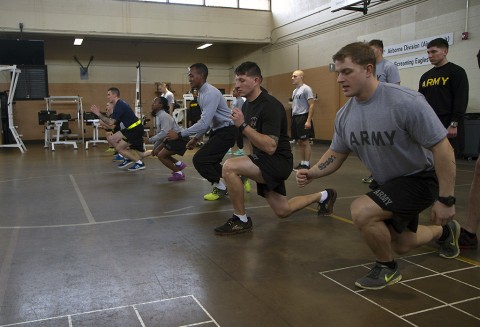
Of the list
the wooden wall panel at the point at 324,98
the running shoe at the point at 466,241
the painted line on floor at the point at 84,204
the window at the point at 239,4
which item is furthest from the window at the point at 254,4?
the running shoe at the point at 466,241

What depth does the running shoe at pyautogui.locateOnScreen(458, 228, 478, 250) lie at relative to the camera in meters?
3.05

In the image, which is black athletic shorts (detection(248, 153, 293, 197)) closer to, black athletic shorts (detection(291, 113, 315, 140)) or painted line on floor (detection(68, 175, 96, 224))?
painted line on floor (detection(68, 175, 96, 224))

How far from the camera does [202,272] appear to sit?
2719mm

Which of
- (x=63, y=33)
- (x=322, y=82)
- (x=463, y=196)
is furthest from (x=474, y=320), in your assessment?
(x=63, y=33)

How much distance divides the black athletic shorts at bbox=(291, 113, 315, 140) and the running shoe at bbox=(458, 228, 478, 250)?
4411mm

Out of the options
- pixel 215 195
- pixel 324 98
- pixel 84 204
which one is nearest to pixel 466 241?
pixel 215 195

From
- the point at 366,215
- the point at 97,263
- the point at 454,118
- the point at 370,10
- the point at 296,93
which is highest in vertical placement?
the point at 370,10

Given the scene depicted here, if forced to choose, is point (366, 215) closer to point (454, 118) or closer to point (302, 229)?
point (302, 229)

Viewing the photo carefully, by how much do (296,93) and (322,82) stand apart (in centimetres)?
645

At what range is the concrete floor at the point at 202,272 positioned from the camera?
A: 2129 mm

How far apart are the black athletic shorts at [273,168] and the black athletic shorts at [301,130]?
12.7ft

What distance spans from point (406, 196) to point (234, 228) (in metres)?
1.61

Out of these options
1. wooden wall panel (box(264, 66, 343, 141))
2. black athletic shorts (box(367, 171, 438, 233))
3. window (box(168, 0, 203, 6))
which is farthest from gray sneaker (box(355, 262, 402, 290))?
window (box(168, 0, 203, 6))

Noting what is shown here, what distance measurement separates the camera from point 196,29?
16.1 metres
